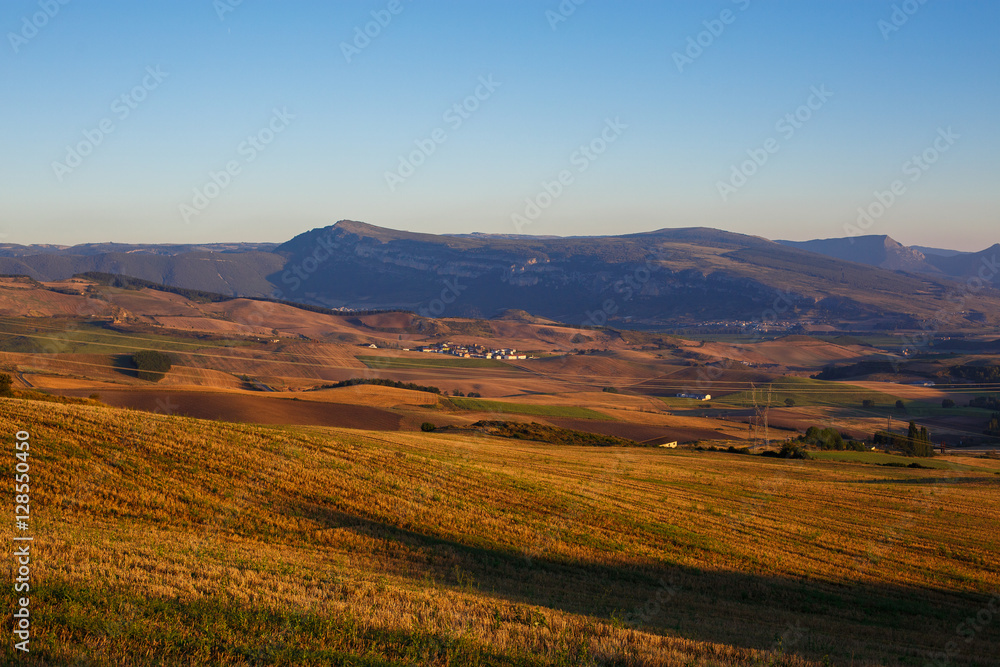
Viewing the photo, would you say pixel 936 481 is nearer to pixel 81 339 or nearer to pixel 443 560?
pixel 443 560

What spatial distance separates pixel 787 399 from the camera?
132125 mm

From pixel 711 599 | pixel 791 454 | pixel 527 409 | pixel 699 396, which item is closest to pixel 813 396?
pixel 699 396

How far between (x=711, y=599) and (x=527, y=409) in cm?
8113

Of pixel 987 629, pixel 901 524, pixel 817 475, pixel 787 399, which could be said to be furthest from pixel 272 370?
pixel 987 629

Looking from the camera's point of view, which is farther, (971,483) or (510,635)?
(971,483)

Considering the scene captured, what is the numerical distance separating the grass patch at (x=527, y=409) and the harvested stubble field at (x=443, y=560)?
5790 cm

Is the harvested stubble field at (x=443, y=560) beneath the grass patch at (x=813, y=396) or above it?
above

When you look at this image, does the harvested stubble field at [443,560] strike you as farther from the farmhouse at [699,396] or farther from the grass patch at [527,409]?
the farmhouse at [699,396]

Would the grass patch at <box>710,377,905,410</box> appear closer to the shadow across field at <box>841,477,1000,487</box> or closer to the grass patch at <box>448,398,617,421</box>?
the grass patch at <box>448,398,617,421</box>

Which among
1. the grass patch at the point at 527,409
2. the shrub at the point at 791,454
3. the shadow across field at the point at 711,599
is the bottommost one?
the grass patch at the point at 527,409

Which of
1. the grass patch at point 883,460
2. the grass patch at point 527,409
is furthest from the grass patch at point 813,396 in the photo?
the grass patch at point 883,460

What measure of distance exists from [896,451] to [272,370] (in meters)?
95.0

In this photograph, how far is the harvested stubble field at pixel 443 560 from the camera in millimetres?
9828

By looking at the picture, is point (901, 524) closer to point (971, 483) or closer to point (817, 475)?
point (817, 475)
